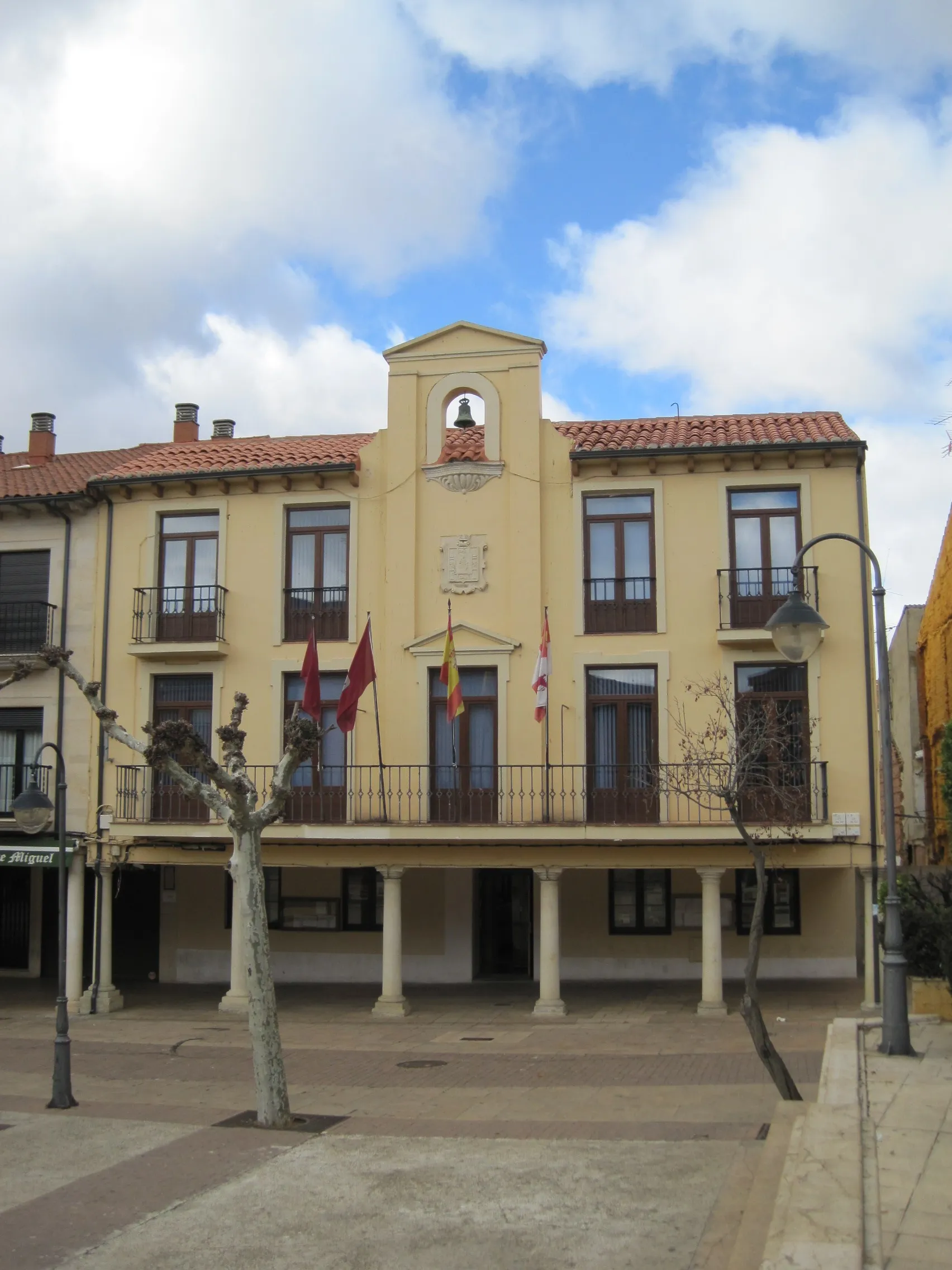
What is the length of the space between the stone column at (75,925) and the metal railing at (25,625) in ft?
13.8

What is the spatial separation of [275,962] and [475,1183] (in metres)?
15.5

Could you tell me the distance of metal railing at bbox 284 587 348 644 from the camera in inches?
931

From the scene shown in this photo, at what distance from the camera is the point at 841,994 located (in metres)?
21.6

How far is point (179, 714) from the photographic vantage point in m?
24.2

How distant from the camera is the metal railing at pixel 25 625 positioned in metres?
24.6

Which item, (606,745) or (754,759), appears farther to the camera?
(606,745)

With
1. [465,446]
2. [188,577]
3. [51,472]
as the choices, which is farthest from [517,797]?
[51,472]

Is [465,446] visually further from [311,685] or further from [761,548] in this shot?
[311,685]

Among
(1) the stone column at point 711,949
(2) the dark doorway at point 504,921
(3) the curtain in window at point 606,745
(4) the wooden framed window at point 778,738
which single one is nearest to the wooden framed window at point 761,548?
(4) the wooden framed window at point 778,738

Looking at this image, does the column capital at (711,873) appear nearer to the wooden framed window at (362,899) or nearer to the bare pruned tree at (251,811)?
the wooden framed window at (362,899)

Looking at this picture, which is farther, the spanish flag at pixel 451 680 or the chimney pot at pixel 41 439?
the chimney pot at pixel 41 439

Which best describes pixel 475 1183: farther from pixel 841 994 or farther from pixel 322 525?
pixel 322 525

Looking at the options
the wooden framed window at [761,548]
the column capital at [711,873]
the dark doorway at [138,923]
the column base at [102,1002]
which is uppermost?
the wooden framed window at [761,548]

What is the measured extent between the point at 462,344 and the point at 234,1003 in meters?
12.5
